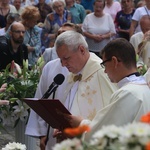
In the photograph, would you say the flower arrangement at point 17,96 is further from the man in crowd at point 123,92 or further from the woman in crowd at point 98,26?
the woman in crowd at point 98,26

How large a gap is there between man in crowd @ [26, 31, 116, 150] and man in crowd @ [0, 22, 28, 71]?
11.0 feet

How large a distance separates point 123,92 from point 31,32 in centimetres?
660

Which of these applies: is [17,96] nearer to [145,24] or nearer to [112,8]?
[145,24]

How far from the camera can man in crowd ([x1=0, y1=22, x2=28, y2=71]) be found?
8.29m

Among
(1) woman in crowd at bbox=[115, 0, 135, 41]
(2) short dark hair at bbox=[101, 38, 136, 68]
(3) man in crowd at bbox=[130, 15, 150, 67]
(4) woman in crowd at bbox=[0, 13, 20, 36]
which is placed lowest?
(1) woman in crowd at bbox=[115, 0, 135, 41]

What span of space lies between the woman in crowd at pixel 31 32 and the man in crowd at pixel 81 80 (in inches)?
188

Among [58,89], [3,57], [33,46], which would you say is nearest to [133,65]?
[58,89]

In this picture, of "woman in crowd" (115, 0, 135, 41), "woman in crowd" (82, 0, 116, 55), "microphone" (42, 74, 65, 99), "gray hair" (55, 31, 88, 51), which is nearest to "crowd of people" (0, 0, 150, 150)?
"gray hair" (55, 31, 88, 51)

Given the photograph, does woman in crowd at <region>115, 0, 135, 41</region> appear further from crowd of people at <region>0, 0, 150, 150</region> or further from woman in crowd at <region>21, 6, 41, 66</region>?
woman in crowd at <region>21, 6, 41, 66</region>

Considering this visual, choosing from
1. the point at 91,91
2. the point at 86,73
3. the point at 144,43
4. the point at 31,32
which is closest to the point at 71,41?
the point at 86,73

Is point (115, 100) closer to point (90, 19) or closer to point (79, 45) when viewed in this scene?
point (79, 45)

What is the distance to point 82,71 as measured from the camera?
4801mm

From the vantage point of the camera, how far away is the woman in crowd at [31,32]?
32.1 feet

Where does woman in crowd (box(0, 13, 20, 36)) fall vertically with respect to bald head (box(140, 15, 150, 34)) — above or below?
below
